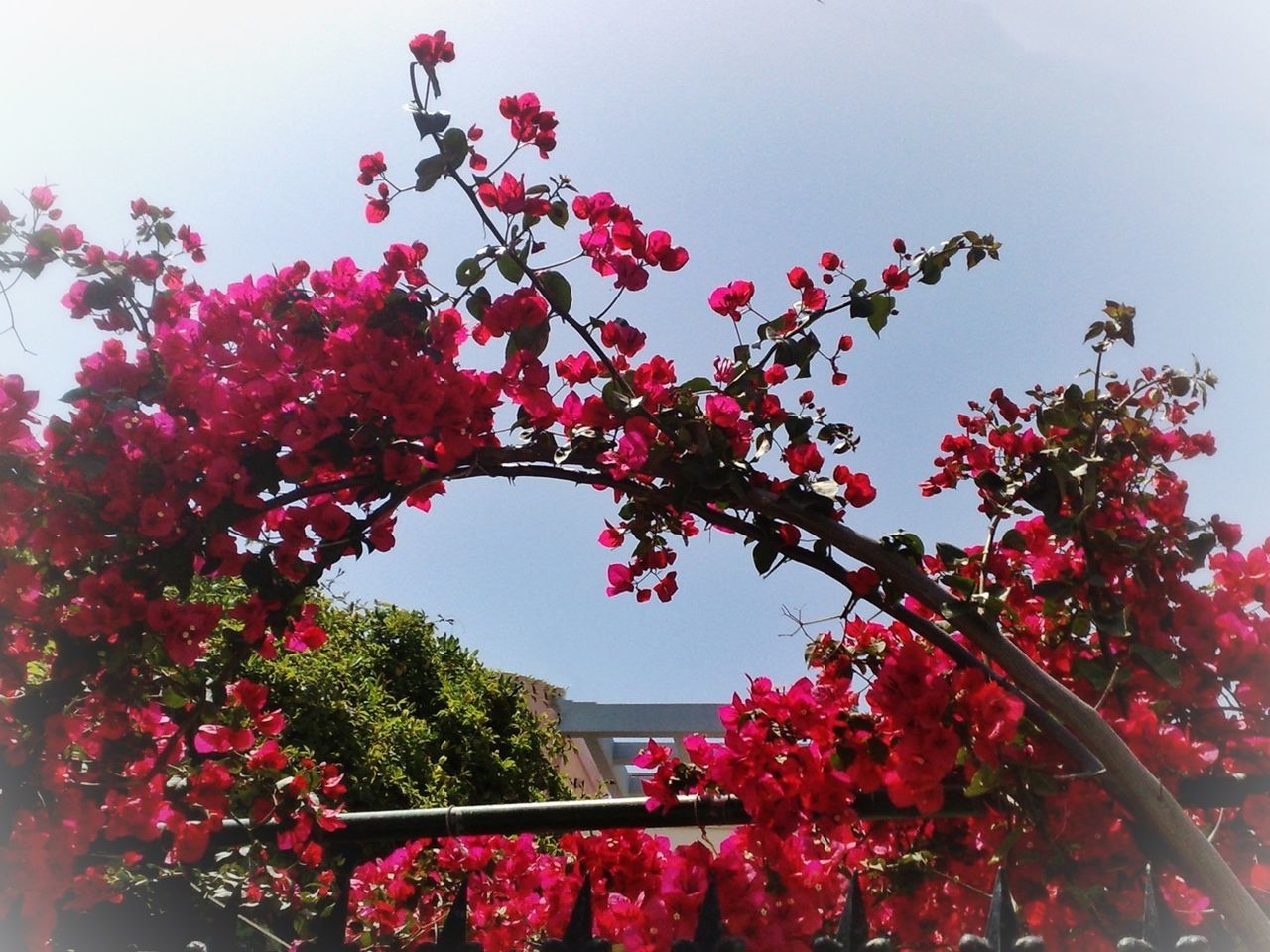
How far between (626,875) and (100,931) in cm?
88

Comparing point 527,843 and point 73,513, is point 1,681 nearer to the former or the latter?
point 73,513

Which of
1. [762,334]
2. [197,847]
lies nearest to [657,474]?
[762,334]

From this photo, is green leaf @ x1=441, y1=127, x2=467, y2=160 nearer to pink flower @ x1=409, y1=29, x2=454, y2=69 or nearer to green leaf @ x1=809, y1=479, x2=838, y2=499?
pink flower @ x1=409, y1=29, x2=454, y2=69

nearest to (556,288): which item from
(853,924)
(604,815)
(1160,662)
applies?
(604,815)

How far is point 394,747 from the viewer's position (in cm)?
463

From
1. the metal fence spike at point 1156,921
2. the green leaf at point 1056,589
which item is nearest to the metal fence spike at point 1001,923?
the metal fence spike at point 1156,921

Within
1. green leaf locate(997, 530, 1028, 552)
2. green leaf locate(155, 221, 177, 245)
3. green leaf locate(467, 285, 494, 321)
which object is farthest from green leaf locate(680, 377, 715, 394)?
green leaf locate(155, 221, 177, 245)

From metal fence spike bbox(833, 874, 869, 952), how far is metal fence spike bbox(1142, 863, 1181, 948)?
11.1 inches

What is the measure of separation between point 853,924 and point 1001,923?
152 mm

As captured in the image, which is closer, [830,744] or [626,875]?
[830,744]

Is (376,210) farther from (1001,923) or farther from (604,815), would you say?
(1001,923)

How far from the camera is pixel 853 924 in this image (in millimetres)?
1052

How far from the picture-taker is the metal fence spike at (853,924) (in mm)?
1037

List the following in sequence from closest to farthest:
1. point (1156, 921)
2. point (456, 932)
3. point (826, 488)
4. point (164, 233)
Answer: point (1156, 921) → point (456, 932) → point (826, 488) → point (164, 233)
